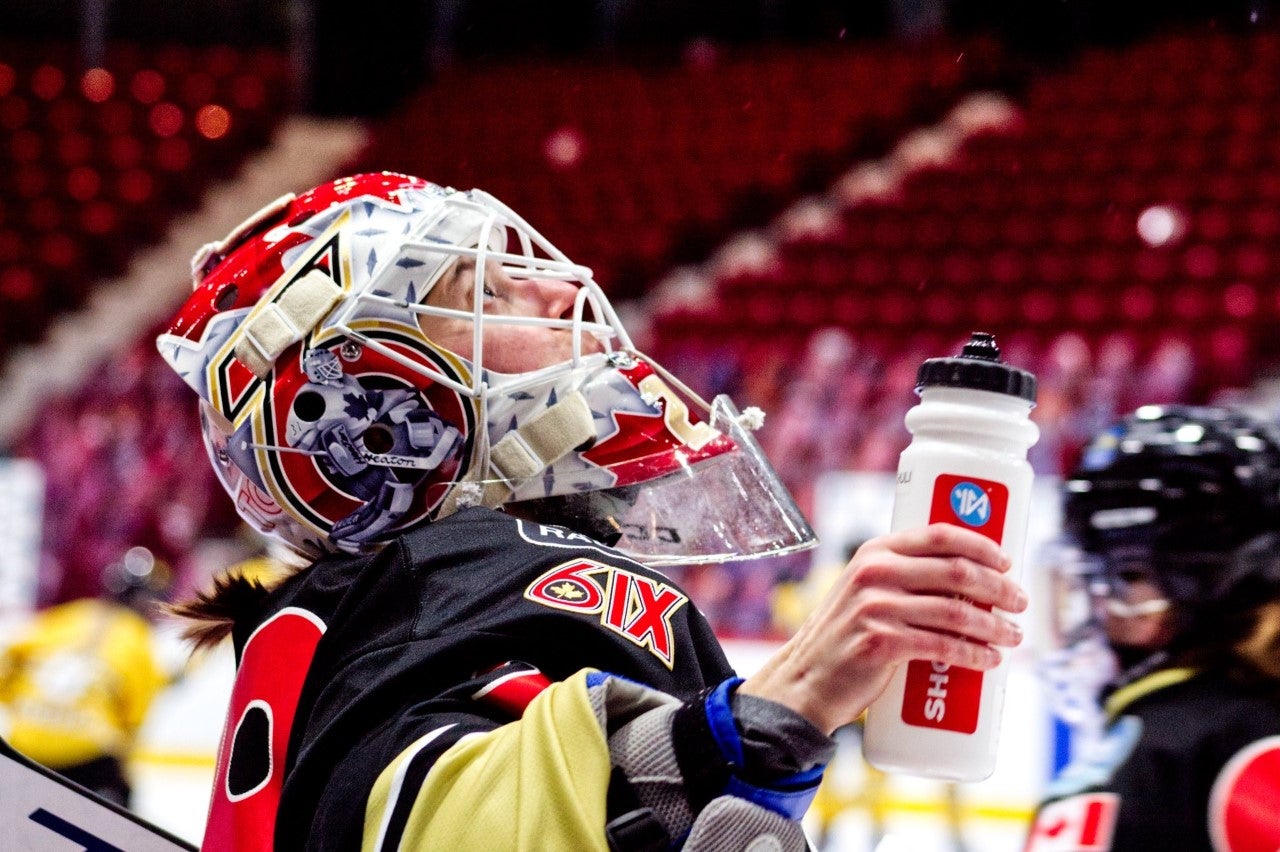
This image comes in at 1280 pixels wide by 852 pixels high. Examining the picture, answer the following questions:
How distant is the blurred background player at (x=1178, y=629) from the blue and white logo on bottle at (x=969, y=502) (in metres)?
0.70

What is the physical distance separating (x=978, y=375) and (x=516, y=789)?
17.1 inches

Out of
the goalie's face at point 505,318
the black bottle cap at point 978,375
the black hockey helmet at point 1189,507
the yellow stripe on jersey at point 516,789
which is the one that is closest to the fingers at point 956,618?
the black bottle cap at point 978,375

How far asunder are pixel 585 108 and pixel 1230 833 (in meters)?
12.3

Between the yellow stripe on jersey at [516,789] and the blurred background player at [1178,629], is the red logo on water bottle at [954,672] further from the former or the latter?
the blurred background player at [1178,629]

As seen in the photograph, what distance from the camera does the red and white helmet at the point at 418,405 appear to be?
1.45 metres

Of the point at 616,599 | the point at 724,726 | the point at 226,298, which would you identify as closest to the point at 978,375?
the point at 724,726

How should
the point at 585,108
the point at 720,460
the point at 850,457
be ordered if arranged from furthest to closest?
the point at 585,108 < the point at 850,457 < the point at 720,460

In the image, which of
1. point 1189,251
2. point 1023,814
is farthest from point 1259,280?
point 1023,814

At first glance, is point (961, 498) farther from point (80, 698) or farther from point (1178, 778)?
point (80, 698)

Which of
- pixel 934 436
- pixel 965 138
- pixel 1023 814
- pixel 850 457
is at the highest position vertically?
pixel 965 138

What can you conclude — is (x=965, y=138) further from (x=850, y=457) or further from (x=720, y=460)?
(x=720, y=460)

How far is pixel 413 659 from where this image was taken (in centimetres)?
115

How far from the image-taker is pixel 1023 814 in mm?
5137

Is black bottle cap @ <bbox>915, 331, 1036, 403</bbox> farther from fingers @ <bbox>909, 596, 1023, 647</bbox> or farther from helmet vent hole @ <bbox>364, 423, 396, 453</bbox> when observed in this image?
helmet vent hole @ <bbox>364, 423, 396, 453</bbox>
